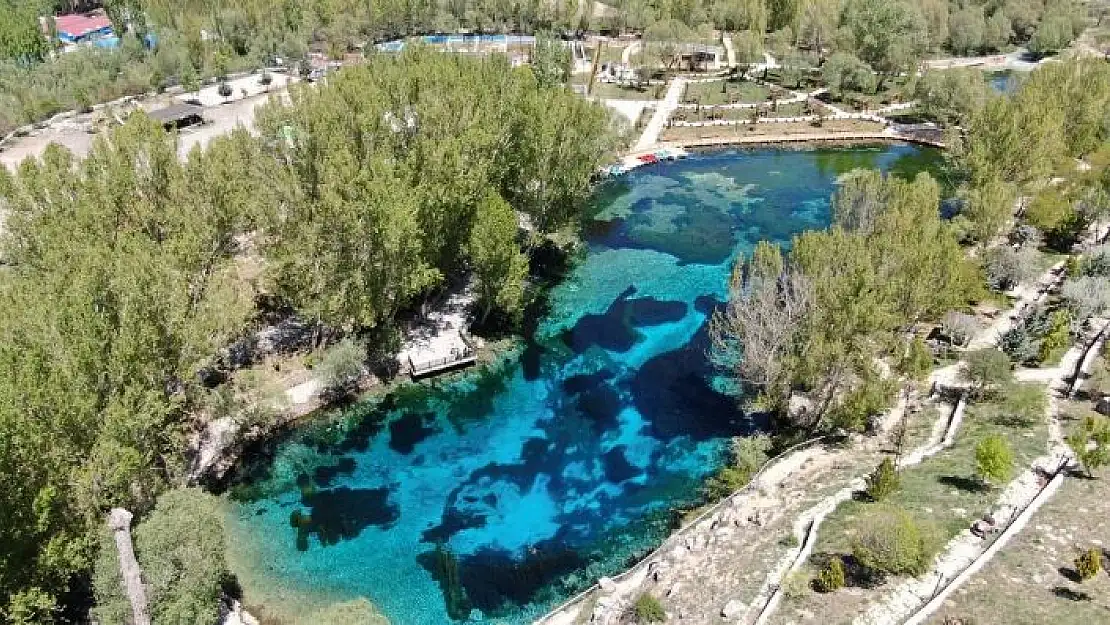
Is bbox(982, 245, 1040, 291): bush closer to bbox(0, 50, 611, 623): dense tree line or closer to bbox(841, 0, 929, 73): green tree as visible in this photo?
bbox(0, 50, 611, 623): dense tree line

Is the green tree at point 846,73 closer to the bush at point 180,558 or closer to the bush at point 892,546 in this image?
the bush at point 892,546

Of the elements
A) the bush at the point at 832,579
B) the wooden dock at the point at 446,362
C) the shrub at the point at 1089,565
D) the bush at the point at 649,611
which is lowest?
the wooden dock at the point at 446,362

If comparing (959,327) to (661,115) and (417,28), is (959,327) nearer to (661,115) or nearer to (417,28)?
(661,115)

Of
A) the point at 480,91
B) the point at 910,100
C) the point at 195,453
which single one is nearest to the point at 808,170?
the point at 910,100

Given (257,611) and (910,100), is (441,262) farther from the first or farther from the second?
(910,100)

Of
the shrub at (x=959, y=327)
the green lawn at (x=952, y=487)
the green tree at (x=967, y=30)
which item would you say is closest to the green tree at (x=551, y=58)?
the shrub at (x=959, y=327)

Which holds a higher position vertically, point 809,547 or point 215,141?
point 215,141
